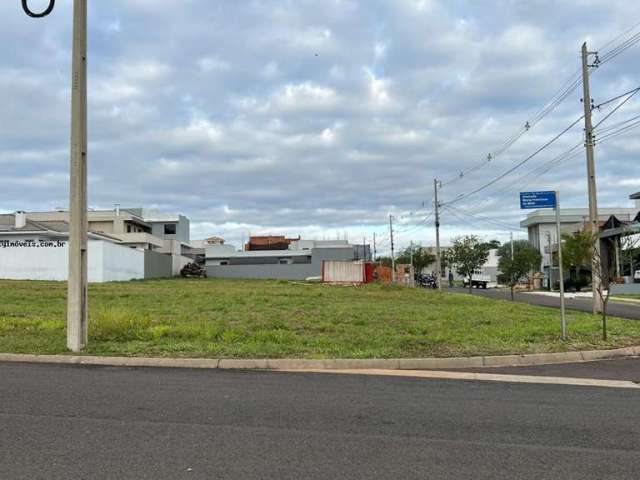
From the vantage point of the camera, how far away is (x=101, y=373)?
9.28 metres

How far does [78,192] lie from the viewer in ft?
36.9

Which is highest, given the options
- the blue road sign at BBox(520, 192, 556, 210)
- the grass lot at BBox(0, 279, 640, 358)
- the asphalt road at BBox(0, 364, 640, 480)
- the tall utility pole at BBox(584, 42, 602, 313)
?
the tall utility pole at BBox(584, 42, 602, 313)

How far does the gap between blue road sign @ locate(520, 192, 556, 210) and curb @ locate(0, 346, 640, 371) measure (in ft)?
11.2

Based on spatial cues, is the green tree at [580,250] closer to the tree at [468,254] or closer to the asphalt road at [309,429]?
the asphalt road at [309,429]

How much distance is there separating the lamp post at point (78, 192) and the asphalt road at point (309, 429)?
2353mm

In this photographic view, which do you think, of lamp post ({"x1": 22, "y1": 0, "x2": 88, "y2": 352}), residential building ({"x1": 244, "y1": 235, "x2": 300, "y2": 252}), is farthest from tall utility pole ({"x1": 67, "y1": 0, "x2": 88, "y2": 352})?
residential building ({"x1": 244, "y1": 235, "x2": 300, "y2": 252})

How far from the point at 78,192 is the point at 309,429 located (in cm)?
736

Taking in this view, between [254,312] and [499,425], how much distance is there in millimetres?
13068

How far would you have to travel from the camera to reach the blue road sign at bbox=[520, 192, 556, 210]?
503 inches

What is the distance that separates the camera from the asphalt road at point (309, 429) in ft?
15.8

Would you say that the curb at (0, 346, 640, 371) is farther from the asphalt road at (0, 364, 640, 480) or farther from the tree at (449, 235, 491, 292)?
the tree at (449, 235, 491, 292)

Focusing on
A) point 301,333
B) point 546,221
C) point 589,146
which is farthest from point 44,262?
point 546,221

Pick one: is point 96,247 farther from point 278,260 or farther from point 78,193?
point 278,260

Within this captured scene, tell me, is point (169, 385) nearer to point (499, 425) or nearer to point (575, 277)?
point (499, 425)
